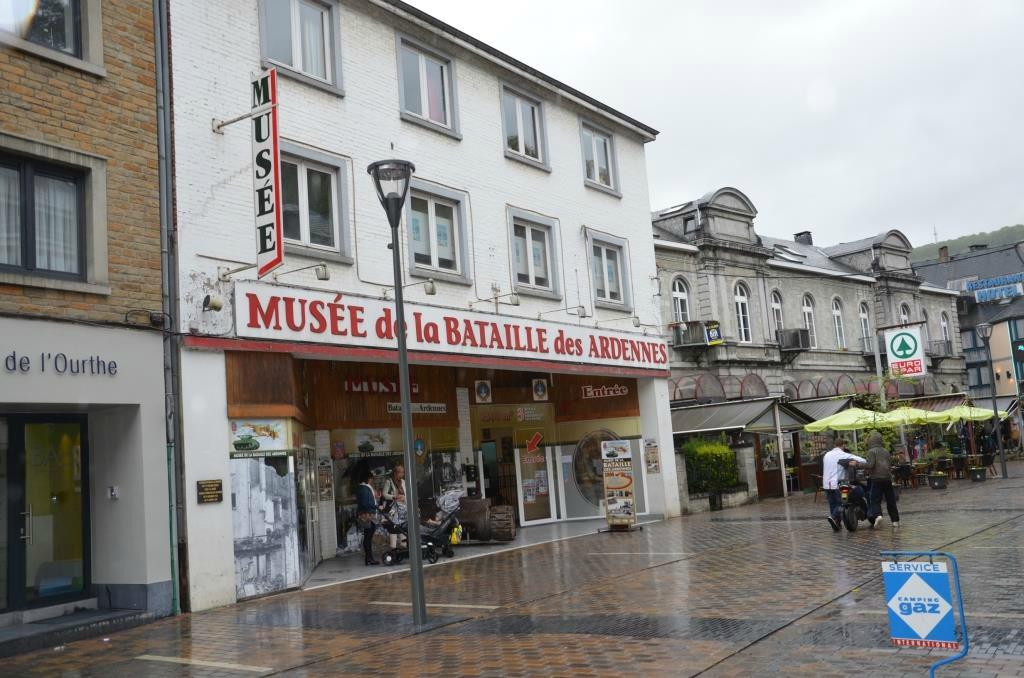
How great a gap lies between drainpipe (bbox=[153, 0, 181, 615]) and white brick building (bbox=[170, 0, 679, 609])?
0.16 metres

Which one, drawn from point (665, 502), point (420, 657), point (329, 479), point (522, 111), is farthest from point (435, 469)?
point (420, 657)

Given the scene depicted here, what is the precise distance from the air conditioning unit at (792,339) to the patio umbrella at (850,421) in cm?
888

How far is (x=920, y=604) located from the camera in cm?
611

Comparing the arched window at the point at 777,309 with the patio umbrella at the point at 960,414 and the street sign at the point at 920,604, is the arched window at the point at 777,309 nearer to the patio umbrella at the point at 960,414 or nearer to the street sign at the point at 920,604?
the patio umbrella at the point at 960,414

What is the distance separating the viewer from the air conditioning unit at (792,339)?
34469mm

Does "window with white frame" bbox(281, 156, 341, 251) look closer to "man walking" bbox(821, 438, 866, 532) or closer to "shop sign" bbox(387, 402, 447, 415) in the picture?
"shop sign" bbox(387, 402, 447, 415)

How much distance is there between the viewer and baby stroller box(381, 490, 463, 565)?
1505cm

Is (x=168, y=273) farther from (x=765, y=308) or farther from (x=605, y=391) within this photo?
(x=765, y=308)

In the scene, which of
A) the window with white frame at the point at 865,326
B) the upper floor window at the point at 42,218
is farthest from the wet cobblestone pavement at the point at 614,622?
the window with white frame at the point at 865,326

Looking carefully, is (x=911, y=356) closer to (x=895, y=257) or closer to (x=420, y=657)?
(x=895, y=257)

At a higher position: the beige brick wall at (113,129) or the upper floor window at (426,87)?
the upper floor window at (426,87)

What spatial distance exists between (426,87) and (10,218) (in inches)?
333

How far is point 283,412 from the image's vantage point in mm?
12891

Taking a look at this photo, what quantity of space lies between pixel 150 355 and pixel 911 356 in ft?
76.6
